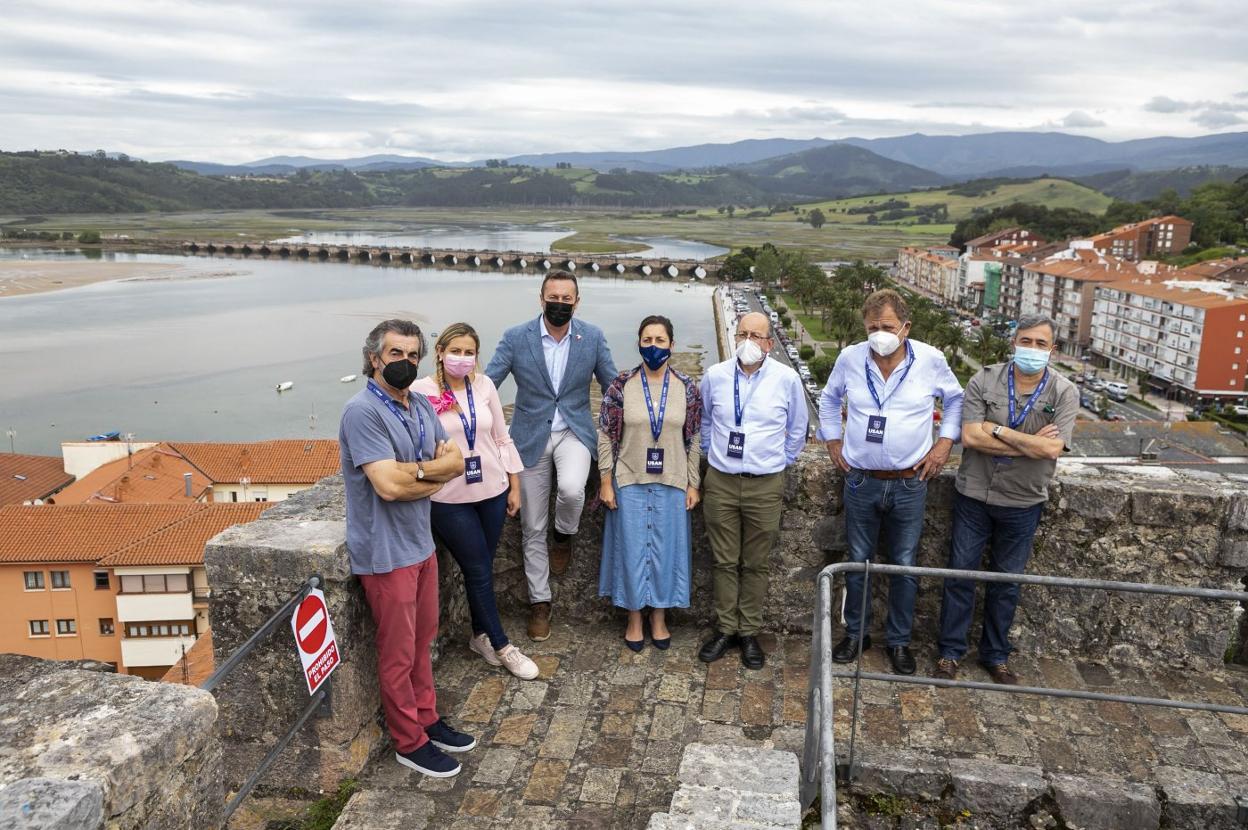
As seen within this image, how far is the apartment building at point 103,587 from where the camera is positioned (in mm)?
22953

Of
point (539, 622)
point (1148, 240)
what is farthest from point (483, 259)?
point (539, 622)

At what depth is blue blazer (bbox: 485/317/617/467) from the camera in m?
4.29

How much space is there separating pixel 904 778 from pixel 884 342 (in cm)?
172

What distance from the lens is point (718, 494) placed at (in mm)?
4227

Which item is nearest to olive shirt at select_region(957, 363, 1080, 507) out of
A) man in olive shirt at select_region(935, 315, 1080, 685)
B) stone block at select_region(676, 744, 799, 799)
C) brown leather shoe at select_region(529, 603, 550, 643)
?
man in olive shirt at select_region(935, 315, 1080, 685)

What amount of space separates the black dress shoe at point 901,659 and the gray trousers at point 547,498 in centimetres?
160

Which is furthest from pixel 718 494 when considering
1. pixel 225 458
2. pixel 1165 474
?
pixel 225 458

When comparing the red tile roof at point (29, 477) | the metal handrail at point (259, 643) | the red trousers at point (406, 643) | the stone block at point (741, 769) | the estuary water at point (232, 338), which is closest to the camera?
the stone block at point (741, 769)

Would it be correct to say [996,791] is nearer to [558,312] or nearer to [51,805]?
[558,312]

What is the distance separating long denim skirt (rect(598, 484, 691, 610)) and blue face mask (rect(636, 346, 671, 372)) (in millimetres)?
563

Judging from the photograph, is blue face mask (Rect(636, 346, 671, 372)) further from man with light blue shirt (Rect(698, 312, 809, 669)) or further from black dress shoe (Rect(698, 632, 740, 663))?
black dress shoe (Rect(698, 632, 740, 663))

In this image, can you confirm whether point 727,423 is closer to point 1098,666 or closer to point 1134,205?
point 1098,666

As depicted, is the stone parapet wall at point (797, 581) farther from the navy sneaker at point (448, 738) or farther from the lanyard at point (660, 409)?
the lanyard at point (660, 409)

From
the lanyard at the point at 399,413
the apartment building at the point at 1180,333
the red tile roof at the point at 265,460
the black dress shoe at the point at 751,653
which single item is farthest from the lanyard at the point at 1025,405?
the apartment building at the point at 1180,333
